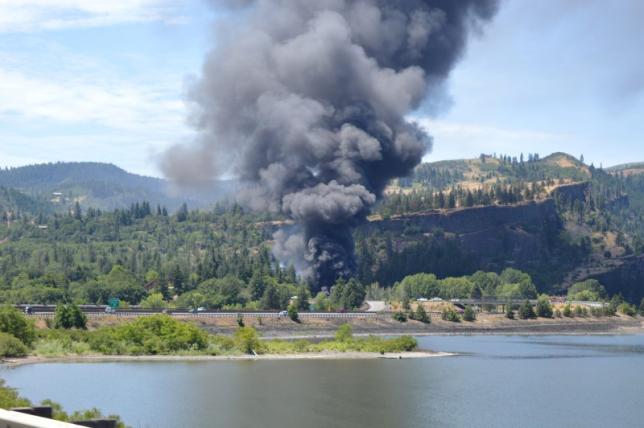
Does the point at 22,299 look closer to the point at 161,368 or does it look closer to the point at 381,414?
the point at 161,368

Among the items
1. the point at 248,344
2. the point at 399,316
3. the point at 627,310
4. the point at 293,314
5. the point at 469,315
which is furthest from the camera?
the point at 627,310

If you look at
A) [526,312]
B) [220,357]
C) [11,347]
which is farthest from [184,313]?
[526,312]

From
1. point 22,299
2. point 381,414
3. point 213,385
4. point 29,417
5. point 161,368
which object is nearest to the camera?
point 29,417

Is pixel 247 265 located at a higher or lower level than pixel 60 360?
higher

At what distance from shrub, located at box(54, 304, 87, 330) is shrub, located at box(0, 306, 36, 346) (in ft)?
49.3

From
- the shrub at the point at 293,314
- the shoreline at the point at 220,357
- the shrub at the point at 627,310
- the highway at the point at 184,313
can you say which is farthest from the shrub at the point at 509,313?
the shoreline at the point at 220,357

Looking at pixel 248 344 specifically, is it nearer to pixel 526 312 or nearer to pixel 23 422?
pixel 526 312

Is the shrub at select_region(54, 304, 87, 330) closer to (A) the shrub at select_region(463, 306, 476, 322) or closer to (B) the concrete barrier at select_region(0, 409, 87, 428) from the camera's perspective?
(A) the shrub at select_region(463, 306, 476, 322)

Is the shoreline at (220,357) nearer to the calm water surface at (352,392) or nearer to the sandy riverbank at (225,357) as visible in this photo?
the sandy riverbank at (225,357)

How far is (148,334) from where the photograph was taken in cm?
9981

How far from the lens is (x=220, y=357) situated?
97.0 m

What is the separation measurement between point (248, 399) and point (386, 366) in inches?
1067

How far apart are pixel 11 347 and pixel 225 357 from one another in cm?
1893

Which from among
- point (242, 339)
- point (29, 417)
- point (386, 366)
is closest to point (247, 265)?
point (242, 339)
